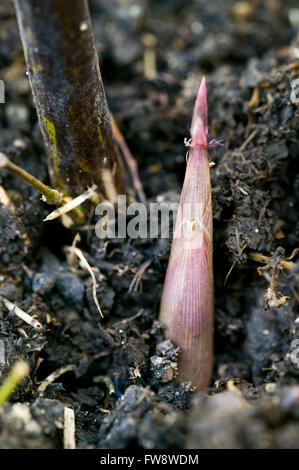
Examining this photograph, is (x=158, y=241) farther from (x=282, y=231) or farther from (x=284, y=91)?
(x=284, y=91)

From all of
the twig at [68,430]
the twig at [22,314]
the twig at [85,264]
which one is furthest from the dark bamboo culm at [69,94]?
the twig at [68,430]

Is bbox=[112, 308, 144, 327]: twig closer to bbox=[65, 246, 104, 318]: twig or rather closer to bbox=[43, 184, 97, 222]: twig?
bbox=[65, 246, 104, 318]: twig

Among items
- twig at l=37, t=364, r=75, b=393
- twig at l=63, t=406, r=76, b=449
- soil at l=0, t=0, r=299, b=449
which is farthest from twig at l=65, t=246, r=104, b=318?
twig at l=63, t=406, r=76, b=449

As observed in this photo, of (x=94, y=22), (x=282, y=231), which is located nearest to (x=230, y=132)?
(x=282, y=231)

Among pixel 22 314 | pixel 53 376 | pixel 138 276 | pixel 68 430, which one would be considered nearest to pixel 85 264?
pixel 138 276

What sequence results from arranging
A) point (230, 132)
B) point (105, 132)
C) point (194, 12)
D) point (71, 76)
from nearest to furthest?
point (71, 76) < point (105, 132) < point (230, 132) < point (194, 12)
